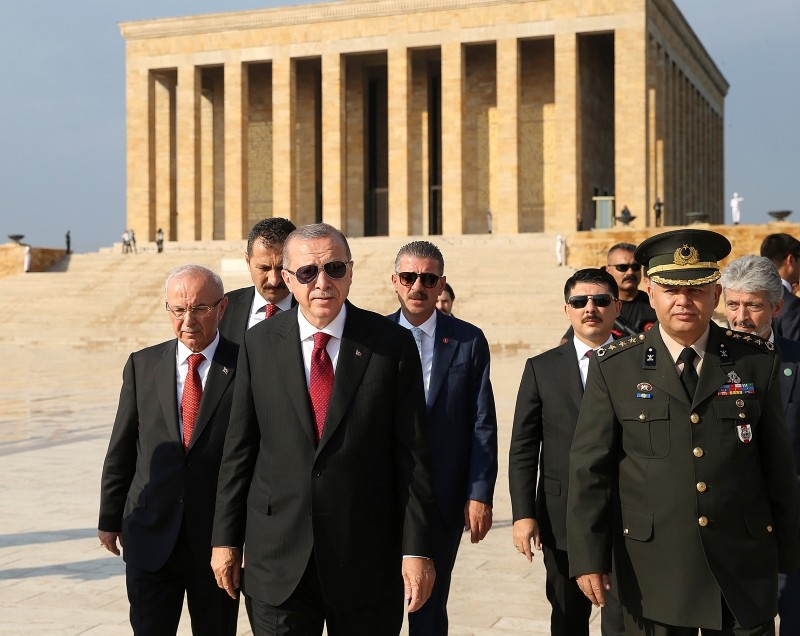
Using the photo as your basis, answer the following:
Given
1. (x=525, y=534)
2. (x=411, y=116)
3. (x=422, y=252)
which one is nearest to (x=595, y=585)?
(x=525, y=534)

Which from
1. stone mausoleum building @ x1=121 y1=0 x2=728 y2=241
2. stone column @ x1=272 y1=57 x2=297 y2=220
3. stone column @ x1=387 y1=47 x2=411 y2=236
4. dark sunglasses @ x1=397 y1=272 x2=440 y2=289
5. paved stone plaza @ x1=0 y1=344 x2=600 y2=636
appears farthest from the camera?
stone column @ x1=272 y1=57 x2=297 y2=220

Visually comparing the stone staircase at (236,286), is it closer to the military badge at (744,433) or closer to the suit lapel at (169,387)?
the suit lapel at (169,387)

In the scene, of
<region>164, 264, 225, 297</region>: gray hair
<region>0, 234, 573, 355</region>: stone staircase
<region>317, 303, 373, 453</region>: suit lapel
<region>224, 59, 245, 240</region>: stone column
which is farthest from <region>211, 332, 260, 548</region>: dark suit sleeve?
<region>224, 59, 245, 240</region>: stone column

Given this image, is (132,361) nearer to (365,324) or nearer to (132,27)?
(365,324)

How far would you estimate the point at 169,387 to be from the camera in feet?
13.6

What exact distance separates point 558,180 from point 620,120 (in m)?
3.23

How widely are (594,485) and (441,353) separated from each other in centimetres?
155

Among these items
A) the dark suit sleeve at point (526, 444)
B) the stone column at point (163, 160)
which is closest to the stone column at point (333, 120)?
the stone column at point (163, 160)

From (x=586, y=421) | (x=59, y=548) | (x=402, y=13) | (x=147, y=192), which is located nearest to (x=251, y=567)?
(x=586, y=421)

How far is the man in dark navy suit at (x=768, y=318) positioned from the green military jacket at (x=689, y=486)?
93 cm

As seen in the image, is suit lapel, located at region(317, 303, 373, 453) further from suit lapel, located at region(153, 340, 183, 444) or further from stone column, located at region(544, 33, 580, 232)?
stone column, located at region(544, 33, 580, 232)

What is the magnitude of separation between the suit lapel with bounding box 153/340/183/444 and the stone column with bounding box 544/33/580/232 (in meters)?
36.8

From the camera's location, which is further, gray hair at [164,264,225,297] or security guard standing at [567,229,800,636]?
gray hair at [164,264,225,297]

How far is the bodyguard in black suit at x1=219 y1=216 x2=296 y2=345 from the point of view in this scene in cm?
480
